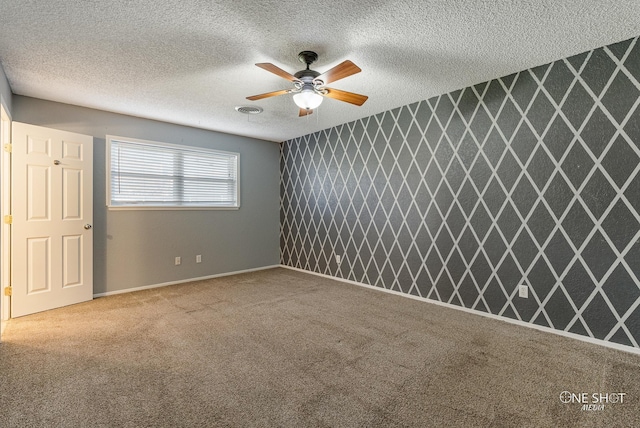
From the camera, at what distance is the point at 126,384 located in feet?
6.34

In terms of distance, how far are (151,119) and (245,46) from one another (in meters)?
2.57

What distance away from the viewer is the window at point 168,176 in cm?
406

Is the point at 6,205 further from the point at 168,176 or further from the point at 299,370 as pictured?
the point at 299,370

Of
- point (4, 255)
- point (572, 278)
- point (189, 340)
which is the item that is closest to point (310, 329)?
point (189, 340)

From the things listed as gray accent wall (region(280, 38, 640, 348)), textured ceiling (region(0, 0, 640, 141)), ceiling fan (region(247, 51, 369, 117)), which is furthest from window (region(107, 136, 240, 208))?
ceiling fan (region(247, 51, 369, 117))

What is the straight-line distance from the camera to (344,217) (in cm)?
462

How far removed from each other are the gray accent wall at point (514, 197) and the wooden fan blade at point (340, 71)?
170 centimetres

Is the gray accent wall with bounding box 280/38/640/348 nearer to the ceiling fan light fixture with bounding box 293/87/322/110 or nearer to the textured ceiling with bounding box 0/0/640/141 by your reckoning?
the textured ceiling with bounding box 0/0/640/141

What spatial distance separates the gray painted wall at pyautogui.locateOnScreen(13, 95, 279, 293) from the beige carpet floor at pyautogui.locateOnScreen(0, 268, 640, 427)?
90cm

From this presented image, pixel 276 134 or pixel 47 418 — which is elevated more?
pixel 276 134

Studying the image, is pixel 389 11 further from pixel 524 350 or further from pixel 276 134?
pixel 276 134

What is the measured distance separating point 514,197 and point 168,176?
4.37 metres

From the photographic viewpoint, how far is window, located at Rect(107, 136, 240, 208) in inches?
160

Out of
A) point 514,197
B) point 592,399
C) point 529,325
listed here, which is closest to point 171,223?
point 514,197
